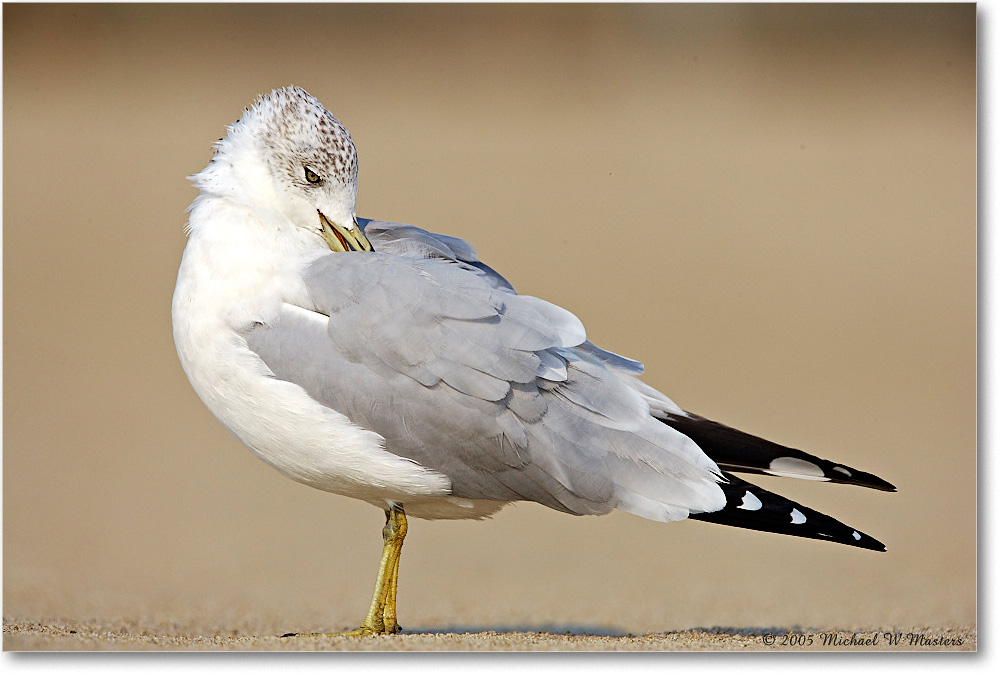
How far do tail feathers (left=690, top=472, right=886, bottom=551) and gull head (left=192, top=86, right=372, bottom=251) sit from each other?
1054mm

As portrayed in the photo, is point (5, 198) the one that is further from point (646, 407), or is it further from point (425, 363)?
point (646, 407)

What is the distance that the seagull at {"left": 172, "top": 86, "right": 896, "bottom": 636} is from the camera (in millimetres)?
2811

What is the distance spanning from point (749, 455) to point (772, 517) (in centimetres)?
26

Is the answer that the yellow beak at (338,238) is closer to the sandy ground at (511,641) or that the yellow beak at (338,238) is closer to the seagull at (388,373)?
the seagull at (388,373)

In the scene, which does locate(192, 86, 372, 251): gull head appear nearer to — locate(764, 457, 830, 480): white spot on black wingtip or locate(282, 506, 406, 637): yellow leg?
locate(282, 506, 406, 637): yellow leg

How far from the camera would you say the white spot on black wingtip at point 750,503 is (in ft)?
9.46

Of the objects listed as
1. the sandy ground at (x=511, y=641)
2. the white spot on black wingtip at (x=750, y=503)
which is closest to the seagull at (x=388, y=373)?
the white spot on black wingtip at (x=750, y=503)

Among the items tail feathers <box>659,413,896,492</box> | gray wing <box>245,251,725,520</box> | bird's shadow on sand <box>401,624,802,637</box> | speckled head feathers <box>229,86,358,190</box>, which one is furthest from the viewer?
bird's shadow on sand <box>401,624,802,637</box>

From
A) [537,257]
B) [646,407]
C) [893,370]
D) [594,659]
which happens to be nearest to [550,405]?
[646,407]

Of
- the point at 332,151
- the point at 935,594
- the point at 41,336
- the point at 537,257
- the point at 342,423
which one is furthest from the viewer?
the point at 537,257

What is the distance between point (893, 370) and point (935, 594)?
1.38 meters

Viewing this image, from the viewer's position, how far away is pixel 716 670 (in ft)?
10.4

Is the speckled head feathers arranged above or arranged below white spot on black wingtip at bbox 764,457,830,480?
above

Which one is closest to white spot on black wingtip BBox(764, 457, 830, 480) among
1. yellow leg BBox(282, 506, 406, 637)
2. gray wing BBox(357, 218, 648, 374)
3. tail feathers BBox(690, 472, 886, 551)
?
tail feathers BBox(690, 472, 886, 551)
